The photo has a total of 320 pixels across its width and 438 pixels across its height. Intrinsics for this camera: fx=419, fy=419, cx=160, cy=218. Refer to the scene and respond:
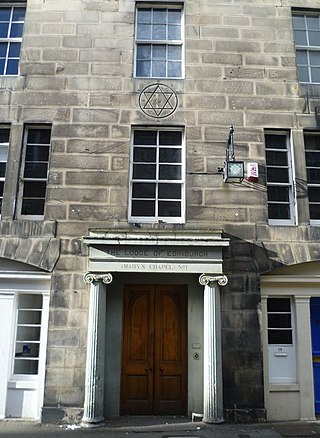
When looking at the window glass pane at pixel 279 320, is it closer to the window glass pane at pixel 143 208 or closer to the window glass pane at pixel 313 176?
the window glass pane at pixel 313 176

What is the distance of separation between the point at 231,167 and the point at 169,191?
1.47 m

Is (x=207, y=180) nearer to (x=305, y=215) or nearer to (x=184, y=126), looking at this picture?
(x=184, y=126)

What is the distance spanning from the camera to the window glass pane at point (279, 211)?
371 inches

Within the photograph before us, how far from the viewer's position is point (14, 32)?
10.2 metres

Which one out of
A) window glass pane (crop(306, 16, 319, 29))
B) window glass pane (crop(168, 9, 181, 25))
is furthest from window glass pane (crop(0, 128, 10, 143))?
window glass pane (crop(306, 16, 319, 29))

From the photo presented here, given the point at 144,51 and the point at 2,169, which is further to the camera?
the point at 144,51

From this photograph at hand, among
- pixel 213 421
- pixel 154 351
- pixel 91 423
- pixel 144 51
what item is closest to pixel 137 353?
pixel 154 351

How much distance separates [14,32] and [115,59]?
264 centimetres

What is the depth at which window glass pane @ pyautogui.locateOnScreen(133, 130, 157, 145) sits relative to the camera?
9.70 m

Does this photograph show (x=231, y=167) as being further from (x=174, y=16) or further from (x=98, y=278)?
(x=174, y=16)

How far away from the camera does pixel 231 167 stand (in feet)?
29.4

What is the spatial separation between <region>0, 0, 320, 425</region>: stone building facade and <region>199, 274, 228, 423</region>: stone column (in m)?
0.03

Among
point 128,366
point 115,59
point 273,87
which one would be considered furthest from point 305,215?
point 115,59

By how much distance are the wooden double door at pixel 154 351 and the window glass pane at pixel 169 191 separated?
1990 mm
